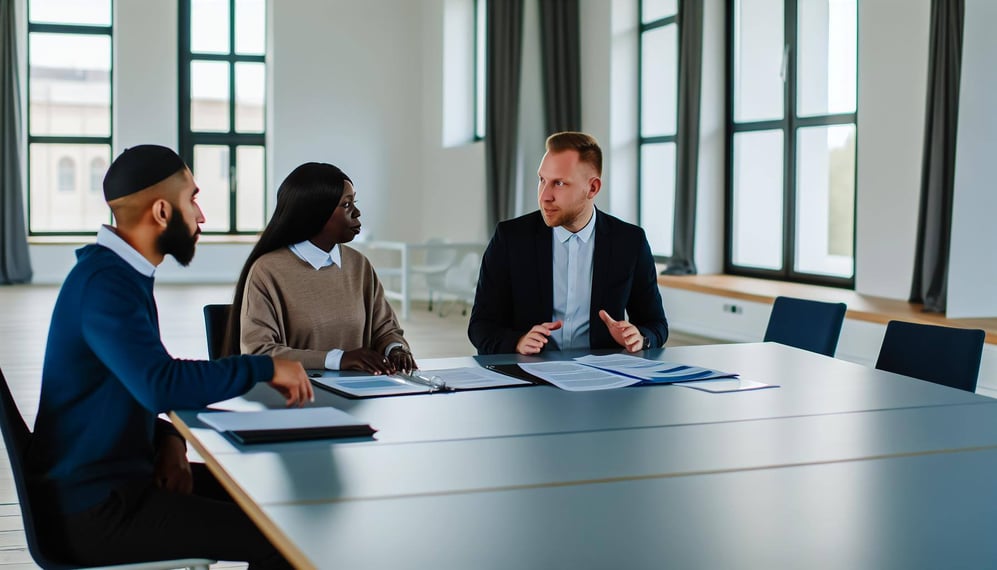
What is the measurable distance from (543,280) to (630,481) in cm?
172

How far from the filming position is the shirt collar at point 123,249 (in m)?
2.05

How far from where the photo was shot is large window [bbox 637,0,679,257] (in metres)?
9.36

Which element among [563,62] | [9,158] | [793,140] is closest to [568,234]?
[793,140]

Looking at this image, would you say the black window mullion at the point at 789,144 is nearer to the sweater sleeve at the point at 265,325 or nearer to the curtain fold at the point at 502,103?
the curtain fold at the point at 502,103

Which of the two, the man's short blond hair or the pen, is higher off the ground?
the man's short blond hair

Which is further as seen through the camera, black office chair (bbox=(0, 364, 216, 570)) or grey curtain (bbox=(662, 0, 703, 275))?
grey curtain (bbox=(662, 0, 703, 275))

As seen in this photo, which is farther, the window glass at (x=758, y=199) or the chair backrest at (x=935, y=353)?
the window glass at (x=758, y=199)

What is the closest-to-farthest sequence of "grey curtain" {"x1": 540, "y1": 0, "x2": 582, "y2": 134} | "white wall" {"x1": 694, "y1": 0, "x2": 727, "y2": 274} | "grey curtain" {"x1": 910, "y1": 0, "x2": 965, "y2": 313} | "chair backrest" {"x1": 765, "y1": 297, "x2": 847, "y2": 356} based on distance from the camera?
"chair backrest" {"x1": 765, "y1": 297, "x2": 847, "y2": 356}, "grey curtain" {"x1": 910, "y1": 0, "x2": 965, "y2": 313}, "white wall" {"x1": 694, "y1": 0, "x2": 727, "y2": 274}, "grey curtain" {"x1": 540, "y1": 0, "x2": 582, "y2": 134}

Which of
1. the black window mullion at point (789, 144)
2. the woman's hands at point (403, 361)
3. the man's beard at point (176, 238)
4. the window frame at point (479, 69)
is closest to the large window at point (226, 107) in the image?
the window frame at point (479, 69)

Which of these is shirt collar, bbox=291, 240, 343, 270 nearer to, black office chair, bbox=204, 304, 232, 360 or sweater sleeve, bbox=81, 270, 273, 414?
black office chair, bbox=204, 304, 232, 360

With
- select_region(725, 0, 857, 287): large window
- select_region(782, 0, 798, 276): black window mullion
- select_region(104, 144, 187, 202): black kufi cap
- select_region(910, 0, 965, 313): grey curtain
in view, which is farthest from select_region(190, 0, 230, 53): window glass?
select_region(104, 144, 187, 202): black kufi cap

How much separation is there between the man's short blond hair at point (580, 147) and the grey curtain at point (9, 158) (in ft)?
33.4

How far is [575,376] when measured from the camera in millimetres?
2654

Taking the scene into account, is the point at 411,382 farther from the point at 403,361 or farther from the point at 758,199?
the point at 758,199
